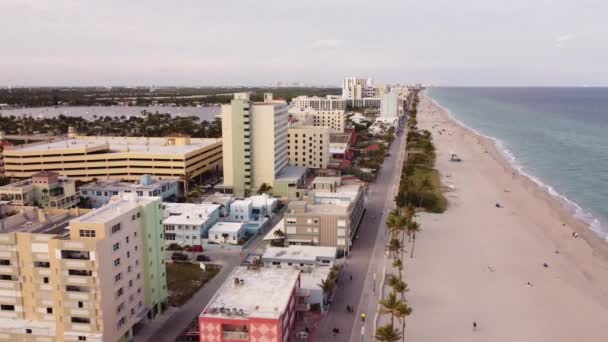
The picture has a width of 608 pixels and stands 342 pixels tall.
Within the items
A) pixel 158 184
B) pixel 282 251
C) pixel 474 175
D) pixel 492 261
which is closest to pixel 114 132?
pixel 158 184

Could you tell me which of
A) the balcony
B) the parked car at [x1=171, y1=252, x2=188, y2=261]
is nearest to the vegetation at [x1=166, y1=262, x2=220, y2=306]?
the parked car at [x1=171, y1=252, x2=188, y2=261]

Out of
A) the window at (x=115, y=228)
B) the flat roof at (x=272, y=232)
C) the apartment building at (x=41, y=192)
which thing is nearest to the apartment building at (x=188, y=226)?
the flat roof at (x=272, y=232)

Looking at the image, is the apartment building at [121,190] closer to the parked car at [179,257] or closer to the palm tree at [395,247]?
the parked car at [179,257]

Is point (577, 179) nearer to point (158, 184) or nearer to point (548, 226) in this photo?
point (548, 226)

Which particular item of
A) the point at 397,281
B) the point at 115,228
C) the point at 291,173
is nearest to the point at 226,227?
the point at 397,281

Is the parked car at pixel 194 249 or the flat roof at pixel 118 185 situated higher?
the flat roof at pixel 118 185

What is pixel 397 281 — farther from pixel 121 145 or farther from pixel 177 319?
pixel 121 145
